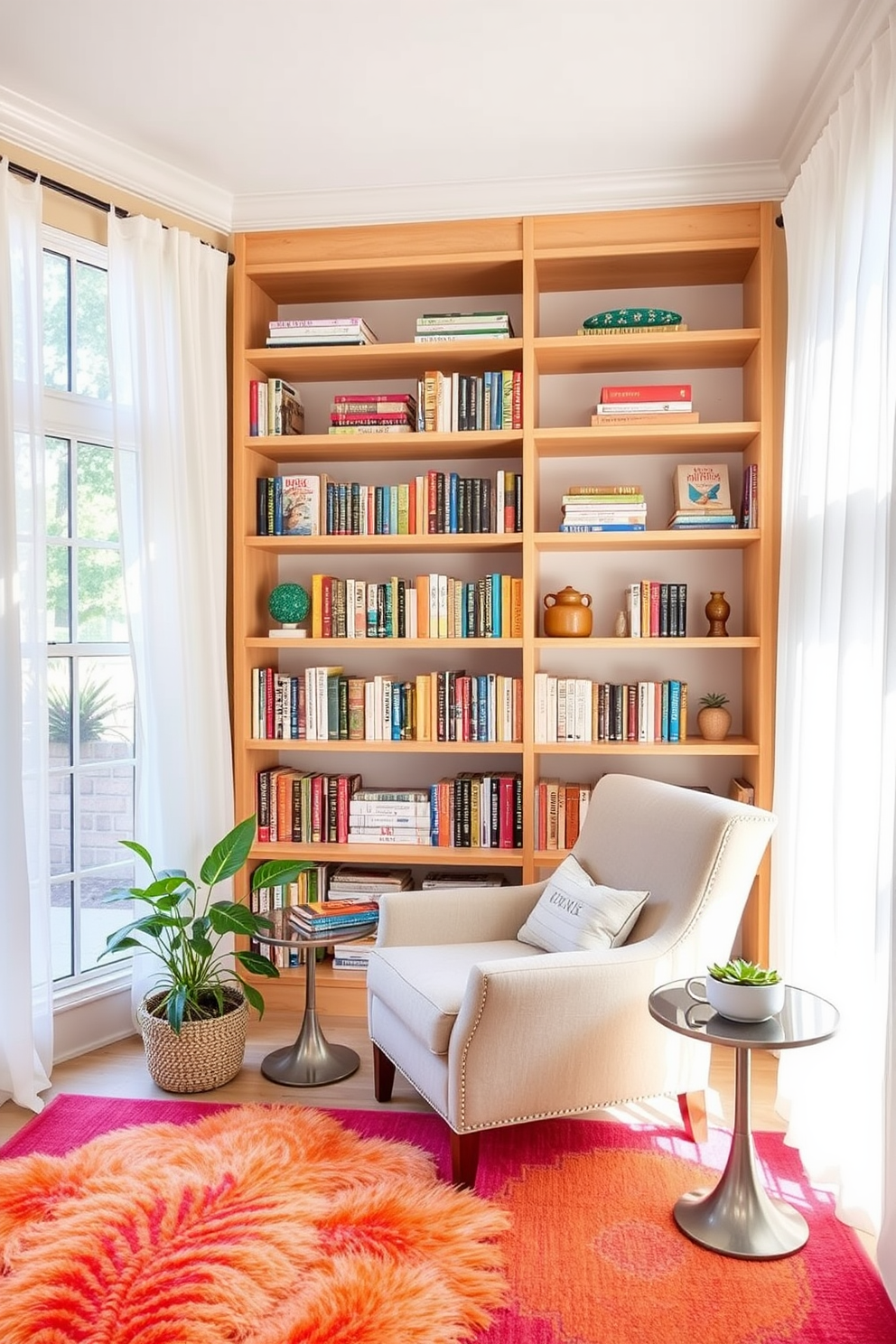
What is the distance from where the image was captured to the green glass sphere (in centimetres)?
338

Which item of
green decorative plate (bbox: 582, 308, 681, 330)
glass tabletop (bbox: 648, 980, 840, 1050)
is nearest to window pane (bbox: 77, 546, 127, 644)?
green decorative plate (bbox: 582, 308, 681, 330)

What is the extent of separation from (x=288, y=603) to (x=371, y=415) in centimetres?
71

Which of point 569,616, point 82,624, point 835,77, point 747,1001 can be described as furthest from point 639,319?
point 747,1001

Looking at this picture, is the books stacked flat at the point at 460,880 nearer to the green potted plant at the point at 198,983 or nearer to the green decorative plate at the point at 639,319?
the green potted plant at the point at 198,983

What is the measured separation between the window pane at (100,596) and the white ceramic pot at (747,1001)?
2189mm

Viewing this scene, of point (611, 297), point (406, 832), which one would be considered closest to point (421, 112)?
point (611, 297)

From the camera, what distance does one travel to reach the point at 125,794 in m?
3.25

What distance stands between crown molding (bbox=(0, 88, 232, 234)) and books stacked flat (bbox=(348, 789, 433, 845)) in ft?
6.75

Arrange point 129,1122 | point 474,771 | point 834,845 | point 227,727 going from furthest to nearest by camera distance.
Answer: point 474,771 < point 227,727 < point 129,1122 < point 834,845

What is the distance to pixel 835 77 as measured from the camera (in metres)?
2.47

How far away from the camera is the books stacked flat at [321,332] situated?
3.30 metres

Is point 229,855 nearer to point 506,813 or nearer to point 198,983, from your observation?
point 198,983

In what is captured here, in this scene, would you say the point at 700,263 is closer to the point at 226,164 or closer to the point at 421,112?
the point at 421,112

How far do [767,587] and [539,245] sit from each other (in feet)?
4.48
